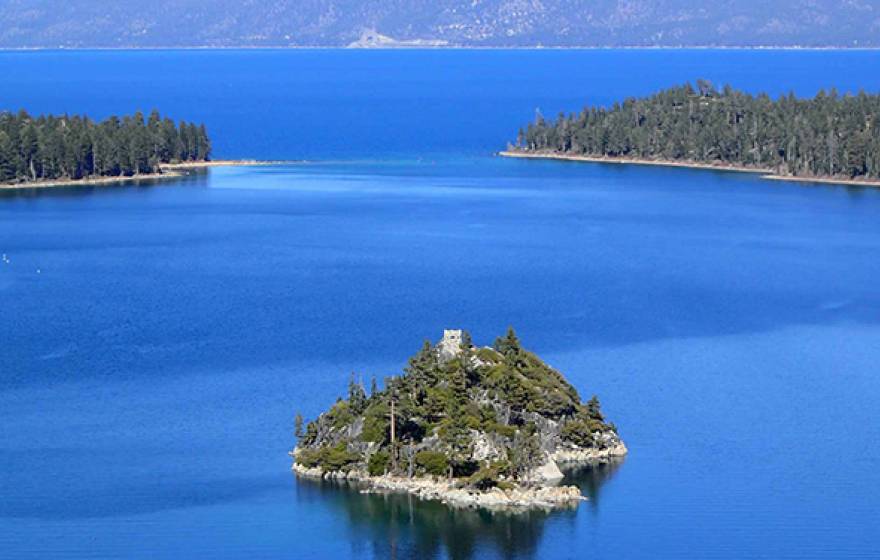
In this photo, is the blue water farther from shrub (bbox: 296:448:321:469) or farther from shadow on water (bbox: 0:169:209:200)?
shrub (bbox: 296:448:321:469)

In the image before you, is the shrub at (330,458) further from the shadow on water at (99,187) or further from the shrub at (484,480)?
the shadow on water at (99,187)

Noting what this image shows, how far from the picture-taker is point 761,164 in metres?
136

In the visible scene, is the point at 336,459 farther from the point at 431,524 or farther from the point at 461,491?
the point at 431,524

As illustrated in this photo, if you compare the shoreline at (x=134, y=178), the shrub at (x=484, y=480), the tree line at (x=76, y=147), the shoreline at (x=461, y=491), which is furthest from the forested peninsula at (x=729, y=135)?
the shrub at (x=484, y=480)

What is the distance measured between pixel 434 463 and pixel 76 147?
77.8 metres

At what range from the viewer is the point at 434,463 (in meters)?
49.2

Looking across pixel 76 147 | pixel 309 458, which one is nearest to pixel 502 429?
pixel 309 458

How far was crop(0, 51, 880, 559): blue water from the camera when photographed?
46969 millimetres

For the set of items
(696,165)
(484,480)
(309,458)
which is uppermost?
(696,165)

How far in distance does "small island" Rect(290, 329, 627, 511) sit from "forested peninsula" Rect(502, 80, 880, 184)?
2998 inches

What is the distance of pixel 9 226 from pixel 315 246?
1794 centimetres

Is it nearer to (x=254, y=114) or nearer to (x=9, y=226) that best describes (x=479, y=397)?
(x=9, y=226)

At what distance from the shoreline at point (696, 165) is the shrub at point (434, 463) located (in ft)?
265

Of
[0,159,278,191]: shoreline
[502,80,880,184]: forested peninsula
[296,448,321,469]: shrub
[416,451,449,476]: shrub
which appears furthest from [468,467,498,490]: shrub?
[502,80,880,184]: forested peninsula
